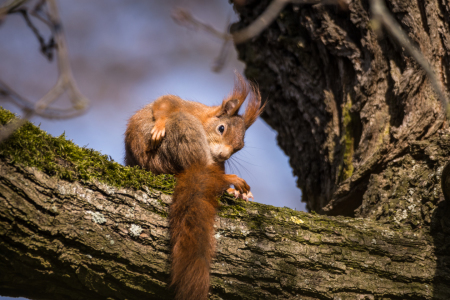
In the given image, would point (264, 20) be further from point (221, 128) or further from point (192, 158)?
point (221, 128)

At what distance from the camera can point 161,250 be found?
75.3 inches

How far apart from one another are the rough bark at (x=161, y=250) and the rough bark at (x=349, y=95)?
1.59ft

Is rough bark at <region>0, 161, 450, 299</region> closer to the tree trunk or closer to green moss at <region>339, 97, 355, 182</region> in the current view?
the tree trunk

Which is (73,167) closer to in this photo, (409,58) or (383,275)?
(383,275)

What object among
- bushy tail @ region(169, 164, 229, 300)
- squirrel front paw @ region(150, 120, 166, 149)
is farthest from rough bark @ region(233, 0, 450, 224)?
squirrel front paw @ region(150, 120, 166, 149)

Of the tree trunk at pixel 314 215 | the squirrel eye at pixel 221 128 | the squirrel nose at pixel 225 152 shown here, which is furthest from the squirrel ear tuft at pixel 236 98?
the tree trunk at pixel 314 215

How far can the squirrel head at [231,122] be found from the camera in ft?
11.2

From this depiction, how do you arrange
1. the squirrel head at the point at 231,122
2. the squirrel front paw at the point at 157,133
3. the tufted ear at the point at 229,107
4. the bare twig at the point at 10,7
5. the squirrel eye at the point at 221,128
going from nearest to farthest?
the bare twig at the point at 10,7 < the squirrel front paw at the point at 157,133 < the squirrel head at the point at 231,122 < the squirrel eye at the point at 221,128 < the tufted ear at the point at 229,107

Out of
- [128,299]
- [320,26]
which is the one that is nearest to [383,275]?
[128,299]

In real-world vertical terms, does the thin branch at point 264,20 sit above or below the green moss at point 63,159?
above

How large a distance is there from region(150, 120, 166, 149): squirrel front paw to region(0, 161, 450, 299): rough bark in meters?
0.78

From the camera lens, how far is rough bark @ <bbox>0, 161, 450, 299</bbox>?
170cm

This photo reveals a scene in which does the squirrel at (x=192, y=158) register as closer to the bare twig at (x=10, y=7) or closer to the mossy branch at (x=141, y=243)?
the mossy branch at (x=141, y=243)

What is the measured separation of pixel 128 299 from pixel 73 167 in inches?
26.7
